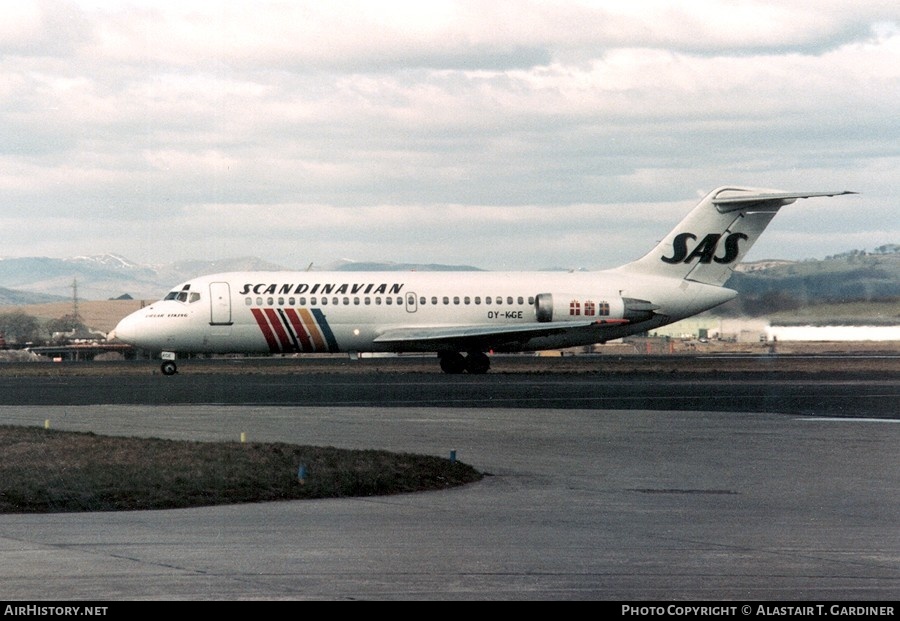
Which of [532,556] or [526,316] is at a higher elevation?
[526,316]

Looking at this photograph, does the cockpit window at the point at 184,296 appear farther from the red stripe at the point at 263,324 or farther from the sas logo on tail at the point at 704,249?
the sas logo on tail at the point at 704,249

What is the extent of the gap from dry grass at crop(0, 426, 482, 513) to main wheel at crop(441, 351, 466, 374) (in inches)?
1278

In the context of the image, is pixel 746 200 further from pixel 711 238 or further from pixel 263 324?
pixel 263 324

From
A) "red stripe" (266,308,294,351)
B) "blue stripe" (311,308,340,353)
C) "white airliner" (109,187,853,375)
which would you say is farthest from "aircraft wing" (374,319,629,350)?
"red stripe" (266,308,294,351)

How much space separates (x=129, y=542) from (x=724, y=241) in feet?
150

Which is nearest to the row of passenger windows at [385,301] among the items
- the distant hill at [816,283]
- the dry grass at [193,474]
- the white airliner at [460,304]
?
the white airliner at [460,304]

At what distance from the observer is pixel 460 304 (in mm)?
55594

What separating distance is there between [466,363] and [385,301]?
13.2ft

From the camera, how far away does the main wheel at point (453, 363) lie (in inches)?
2169

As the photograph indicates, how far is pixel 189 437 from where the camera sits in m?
25.5

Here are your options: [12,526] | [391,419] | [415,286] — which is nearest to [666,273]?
[415,286]

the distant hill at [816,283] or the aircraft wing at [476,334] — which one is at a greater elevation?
the distant hill at [816,283]

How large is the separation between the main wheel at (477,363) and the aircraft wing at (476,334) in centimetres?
41
